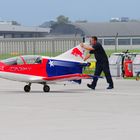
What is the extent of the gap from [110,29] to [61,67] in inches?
2769

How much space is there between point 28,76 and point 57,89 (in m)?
1.66

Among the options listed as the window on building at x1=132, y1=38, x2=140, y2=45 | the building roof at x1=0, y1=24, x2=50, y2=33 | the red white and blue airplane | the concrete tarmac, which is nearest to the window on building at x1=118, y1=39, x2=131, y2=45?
the window on building at x1=132, y1=38, x2=140, y2=45

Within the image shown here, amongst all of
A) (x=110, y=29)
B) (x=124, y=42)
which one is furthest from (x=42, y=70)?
(x=110, y=29)

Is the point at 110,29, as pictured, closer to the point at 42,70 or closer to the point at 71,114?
the point at 42,70

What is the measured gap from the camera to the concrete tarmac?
1232 cm

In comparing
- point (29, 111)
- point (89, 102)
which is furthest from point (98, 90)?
point (29, 111)

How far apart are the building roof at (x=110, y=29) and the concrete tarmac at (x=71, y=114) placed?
2603 inches

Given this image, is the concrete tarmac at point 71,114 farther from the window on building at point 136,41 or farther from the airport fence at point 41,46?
the window on building at point 136,41

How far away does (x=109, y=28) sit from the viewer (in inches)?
3659

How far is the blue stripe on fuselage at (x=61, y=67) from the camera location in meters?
22.6

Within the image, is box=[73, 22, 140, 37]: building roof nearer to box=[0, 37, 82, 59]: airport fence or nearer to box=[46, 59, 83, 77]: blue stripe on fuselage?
box=[0, 37, 82, 59]: airport fence

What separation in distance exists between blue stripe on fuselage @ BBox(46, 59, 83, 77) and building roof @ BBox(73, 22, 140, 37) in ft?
213

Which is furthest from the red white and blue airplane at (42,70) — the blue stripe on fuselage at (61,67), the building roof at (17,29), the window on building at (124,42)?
the building roof at (17,29)

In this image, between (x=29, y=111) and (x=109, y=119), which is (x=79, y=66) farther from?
(x=109, y=119)
